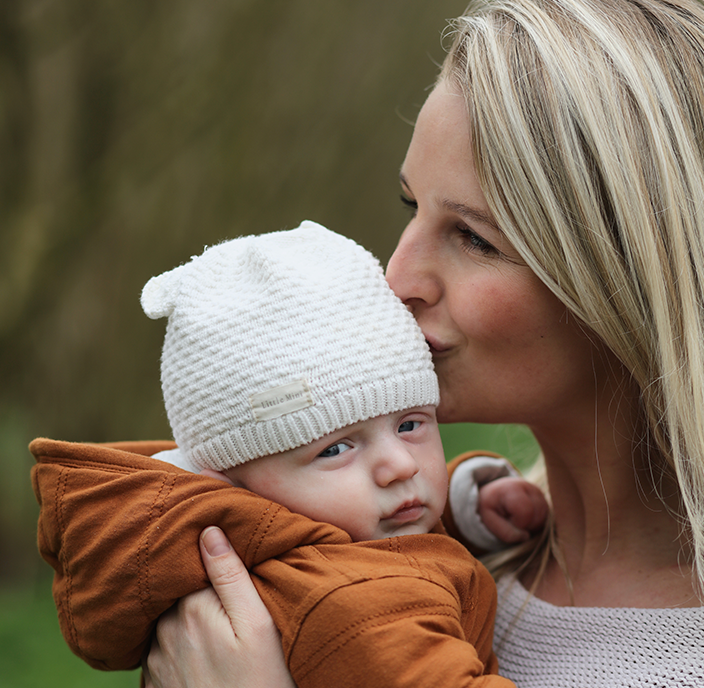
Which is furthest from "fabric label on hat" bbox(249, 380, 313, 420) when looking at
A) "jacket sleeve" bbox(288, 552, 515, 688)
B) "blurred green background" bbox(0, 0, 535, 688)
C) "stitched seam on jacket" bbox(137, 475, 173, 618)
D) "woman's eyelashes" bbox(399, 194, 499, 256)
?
"blurred green background" bbox(0, 0, 535, 688)

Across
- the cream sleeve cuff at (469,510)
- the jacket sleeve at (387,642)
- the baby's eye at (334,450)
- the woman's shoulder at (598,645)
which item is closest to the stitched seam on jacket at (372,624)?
the jacket sleeve at (387,642)

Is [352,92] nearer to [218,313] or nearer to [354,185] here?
[354,185]

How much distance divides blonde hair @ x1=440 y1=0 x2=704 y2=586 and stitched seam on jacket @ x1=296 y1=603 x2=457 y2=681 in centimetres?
59

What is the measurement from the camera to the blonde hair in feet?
4.86

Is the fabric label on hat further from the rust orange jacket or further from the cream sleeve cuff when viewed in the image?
the cream sleeve cuff

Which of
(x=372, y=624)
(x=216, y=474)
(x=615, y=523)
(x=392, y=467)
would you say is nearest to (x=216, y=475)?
(x=216, y=474)

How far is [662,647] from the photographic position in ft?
4.77

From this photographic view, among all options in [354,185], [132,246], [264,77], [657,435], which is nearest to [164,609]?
[657,435]

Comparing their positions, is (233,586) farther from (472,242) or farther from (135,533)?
(472,242)

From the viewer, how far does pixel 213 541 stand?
4.44 feet

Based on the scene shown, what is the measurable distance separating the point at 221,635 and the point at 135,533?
0.84ft

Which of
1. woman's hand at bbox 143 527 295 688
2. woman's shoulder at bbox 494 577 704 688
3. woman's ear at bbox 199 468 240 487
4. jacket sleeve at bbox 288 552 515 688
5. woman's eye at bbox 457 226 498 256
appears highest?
woman's eye at bbox 457 226 498 256

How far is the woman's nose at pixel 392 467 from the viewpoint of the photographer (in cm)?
142

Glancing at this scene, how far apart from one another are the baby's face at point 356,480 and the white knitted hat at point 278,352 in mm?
37
